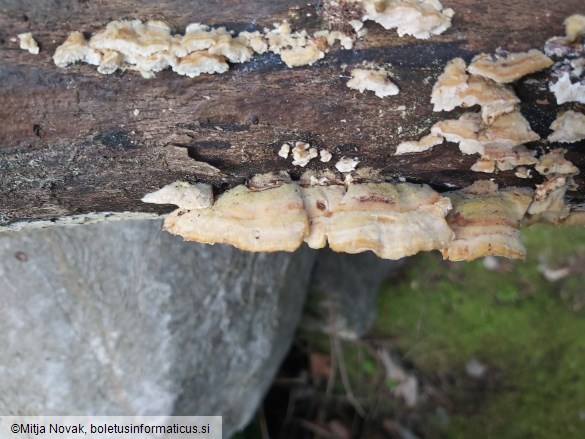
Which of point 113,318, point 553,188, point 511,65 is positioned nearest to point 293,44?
point 511,65

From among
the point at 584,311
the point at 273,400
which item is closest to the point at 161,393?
the point at 273,400

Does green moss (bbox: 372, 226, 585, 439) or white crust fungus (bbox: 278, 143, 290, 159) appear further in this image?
green moss (bbox: 372, 226, 585, 439)

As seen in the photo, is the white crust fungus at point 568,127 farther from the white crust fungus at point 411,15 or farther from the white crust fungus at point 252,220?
the white crust fungus at point 252,220

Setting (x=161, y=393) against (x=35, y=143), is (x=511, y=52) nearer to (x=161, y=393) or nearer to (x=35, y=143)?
(x=35, y=143)

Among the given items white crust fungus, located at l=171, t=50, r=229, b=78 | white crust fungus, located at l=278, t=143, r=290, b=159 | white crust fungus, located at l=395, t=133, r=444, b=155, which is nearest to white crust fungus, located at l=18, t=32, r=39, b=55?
white crust fungus, located at l=171, t=50, r=229, b=78

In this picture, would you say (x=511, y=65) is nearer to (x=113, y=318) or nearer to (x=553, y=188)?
(x=553, y=188)

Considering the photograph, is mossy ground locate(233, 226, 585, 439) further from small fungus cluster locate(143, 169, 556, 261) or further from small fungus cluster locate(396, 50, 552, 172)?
small fungus cluster locate(396, 50, 552, 172)
